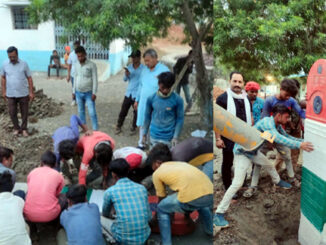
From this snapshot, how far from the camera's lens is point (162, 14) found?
2.24 m

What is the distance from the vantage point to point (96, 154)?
2.45m

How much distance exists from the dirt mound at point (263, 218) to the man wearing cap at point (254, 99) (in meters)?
0.33

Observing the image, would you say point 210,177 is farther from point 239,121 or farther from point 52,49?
point 52,49

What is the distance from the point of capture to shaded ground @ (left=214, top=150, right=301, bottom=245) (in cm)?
188

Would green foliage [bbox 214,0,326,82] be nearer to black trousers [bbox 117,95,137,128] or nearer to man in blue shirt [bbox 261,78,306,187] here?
man in blue shirt [bbox 261,78,306,187]

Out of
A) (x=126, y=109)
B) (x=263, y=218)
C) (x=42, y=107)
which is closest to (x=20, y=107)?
(x=42, y=107)

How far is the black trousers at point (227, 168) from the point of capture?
186cm

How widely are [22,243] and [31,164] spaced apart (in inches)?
23.6

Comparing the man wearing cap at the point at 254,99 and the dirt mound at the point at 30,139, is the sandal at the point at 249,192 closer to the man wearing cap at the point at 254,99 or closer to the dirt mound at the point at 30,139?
the man wearing cap at the point at 254,99

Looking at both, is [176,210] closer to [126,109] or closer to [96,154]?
[96,154]

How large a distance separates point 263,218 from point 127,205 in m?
0.74

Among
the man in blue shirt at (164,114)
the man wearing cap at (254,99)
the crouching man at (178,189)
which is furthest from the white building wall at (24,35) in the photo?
the man wearing cap at (254,99)

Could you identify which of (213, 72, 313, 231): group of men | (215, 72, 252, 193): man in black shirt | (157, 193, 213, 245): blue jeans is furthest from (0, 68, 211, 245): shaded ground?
(215, 72, 252, 193): man in black shirt

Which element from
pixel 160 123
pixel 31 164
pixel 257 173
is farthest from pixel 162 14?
pixel 31 164
